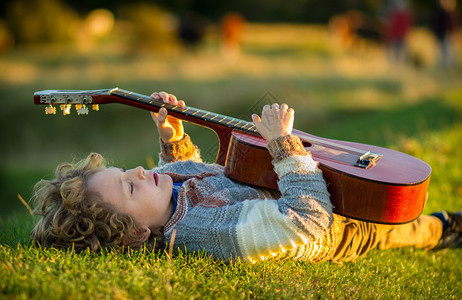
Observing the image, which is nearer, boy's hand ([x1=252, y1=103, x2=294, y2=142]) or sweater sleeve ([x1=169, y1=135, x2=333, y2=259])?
sweater sleeve ([x1=169, y1=135, x2=333, y2=259])

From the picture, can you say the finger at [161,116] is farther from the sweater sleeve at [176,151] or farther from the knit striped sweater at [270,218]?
the knit striped sweater at [270,218]

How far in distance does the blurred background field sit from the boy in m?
2.55

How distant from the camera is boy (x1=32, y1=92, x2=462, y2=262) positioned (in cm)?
233

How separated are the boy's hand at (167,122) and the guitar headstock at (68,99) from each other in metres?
0.35

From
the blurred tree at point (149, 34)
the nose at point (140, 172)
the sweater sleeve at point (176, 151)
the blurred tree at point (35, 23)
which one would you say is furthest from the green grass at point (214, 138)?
the blurred tree at point (35, 23)

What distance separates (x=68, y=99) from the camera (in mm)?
2822

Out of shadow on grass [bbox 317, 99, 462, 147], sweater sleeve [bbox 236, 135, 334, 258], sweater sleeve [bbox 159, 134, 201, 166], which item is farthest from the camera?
shadow on grass [bbox 317, 99, 462, 147]

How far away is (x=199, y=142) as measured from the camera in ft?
32.7

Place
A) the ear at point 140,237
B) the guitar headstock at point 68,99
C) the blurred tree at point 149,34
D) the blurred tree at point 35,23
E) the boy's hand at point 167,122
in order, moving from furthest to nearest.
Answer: the blurred tree at point 35,23
the blurred tree at point 149,34
the boy's hand at point 167,122
the guitar headstock at point 68,99
the ear at point 140,237

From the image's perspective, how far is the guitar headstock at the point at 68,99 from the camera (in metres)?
2.77

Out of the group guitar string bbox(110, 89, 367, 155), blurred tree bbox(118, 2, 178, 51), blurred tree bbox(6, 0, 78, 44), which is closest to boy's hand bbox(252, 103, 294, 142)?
guitar string bbox(110, 89, 367, 155)

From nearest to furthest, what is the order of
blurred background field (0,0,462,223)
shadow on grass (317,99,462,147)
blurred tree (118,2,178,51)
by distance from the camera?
shadow on grass (317,99,462,147), blurred background field (0,0,462,223), blurred tree (118,2,178,51)

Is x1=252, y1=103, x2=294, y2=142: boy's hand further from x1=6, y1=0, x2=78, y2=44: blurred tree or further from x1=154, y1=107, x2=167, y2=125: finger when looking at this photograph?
x1=6, y1=0, x2=78, y2=44: blurred tree

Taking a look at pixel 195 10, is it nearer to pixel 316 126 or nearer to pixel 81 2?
pixel 81 2
